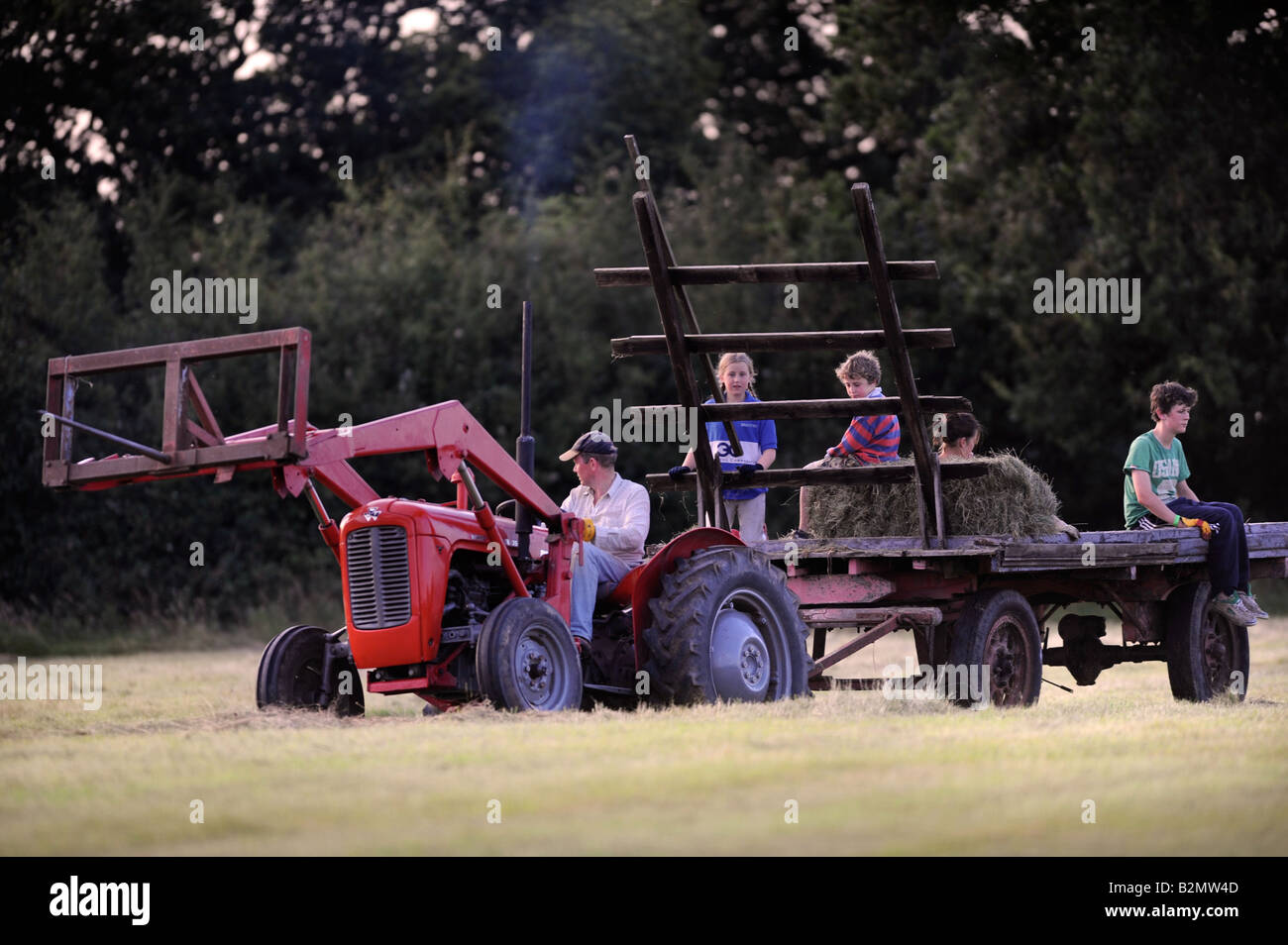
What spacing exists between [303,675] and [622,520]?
188 centimetres

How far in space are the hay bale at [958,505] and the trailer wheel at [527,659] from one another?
2.54m

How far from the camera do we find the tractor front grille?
884cm

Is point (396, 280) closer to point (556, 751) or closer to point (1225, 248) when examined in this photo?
point (1225, 248)

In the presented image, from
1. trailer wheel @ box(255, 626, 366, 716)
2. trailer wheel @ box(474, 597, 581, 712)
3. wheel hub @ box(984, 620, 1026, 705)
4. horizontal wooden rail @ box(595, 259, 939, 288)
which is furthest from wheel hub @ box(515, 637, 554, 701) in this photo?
wheel hub @ box(984, 620, 1026, 705)

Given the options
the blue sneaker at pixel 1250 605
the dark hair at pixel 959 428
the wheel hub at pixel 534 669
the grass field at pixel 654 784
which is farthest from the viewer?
the blue sneaker at pixel 1250 605

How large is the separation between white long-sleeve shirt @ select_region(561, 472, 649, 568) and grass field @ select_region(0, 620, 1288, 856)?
51.1 inches

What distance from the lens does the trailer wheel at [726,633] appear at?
937 cm

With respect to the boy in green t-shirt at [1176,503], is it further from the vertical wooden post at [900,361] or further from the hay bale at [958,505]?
the vertical wooden post at [900,361]

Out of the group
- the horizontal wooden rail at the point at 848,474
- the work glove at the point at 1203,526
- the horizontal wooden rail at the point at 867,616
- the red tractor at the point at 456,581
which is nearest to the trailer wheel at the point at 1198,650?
the work glove at the point at 1203,526

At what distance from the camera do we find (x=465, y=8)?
3612cm

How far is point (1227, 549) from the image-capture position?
37.2ft

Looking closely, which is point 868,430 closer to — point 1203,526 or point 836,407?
point 836,407

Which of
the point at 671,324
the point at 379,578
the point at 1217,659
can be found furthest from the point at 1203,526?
the point at 379,578

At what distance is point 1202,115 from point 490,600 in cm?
1874
